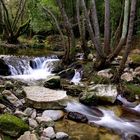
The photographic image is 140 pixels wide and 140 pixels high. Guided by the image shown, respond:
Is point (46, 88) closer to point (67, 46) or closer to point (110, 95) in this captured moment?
point (110, 95)

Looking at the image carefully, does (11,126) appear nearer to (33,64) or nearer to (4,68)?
(4,68)

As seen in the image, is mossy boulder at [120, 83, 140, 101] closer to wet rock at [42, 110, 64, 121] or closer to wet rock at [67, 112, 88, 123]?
wet rock at [67, 112, 88, 123]

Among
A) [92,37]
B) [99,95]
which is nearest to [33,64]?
[92,37]

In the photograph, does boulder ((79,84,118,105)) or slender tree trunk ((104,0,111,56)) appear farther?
slender tree trunk ((104,0,111,56))

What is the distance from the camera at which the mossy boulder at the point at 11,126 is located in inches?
249

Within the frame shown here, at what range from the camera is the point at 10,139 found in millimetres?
6188

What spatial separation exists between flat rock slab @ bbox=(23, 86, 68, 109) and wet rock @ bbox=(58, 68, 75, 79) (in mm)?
2572

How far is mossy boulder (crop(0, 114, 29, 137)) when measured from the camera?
20.7ft

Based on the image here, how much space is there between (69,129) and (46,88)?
2.97 metres

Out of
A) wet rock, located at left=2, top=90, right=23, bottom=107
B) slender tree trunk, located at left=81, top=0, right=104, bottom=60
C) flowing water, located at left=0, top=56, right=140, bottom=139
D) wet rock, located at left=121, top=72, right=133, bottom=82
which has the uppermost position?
slender tree trunk, located at left=81, top=0, right=104, bottom=60

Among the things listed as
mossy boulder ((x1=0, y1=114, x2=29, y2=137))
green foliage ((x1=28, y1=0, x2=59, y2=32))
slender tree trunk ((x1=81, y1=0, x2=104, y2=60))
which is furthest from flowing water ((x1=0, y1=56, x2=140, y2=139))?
green foliage ((x1=28, y1=0, x2=59, y2=32))

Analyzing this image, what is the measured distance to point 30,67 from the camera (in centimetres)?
1454

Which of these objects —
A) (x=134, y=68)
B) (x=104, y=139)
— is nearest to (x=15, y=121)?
(x=104, y=139)

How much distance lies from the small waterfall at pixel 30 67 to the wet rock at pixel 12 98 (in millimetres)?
4287
